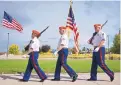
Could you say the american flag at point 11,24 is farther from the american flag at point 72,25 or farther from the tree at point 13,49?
the tree at point 13,49

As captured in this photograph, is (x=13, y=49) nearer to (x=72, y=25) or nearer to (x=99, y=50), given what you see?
(x=72, y=25)

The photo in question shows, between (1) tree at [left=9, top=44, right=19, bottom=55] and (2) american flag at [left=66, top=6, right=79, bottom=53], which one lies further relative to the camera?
(1) tree at [left=9, top=44, right=19, bottom=55]

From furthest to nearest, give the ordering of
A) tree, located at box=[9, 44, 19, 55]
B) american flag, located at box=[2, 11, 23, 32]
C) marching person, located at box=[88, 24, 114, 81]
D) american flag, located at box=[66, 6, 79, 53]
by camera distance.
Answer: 1. tree, located at box=[9, 44, 19, 55]
2. american flag, located at box=[66, 6, 79, 53]
3. american flag, located at box=[2, 11, 23, 32]
4. marching person, located at box=[88, 24, 114, 81]

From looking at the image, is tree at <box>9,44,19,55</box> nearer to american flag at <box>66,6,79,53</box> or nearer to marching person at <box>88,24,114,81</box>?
american flag at <box>66,6,79,53</box>

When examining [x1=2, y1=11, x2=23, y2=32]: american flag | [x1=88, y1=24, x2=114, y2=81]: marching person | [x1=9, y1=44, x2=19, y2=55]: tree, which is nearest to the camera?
[x1=88, y1=24, x2=114, y2=81]: marching person

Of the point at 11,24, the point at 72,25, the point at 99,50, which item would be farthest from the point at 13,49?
the point at 99,50

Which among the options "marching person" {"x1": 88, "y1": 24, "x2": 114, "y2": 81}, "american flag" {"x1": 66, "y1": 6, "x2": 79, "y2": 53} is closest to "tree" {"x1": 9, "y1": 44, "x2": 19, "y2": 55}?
"american flag" {"x1": 66, "y1": 6, "x2": 79, "y2": 53}

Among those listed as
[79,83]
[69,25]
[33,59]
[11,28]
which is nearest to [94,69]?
[79,83]

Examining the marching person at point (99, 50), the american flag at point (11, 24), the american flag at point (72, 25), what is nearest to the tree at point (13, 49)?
the american flag at point (72, 25)

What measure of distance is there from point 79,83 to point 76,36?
3.26m

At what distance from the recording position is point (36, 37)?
30.0ft

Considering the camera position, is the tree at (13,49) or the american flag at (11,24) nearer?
the american flag at (11,24)

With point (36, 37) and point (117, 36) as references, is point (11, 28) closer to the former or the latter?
point (36, 37)

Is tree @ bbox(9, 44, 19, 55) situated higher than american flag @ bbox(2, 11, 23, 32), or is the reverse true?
american flag @ bbox(2, 11, 23, 32)
